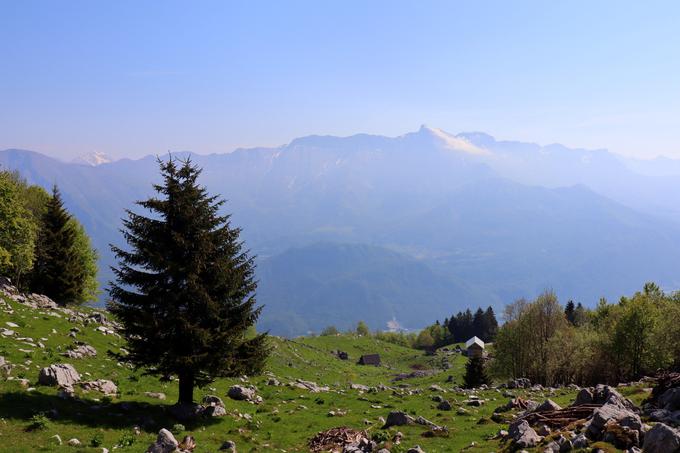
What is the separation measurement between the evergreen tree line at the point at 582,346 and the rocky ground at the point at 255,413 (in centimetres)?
1590

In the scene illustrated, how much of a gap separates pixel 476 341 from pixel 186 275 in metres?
83.5

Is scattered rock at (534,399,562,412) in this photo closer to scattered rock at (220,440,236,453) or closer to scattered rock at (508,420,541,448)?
scattered rock at (508,420,541,448)

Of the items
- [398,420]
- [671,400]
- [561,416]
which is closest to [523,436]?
[561,416]

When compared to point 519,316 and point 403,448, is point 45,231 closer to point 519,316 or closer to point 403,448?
point 403,448

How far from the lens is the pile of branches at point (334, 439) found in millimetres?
24484

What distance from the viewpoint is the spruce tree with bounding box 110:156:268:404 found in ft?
85.0

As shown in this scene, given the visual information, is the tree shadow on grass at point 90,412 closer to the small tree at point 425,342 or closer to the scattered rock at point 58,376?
the scattered rock at point 58,376

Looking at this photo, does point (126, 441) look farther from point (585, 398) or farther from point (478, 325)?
point (478, 325)

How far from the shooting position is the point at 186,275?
86.3 ft

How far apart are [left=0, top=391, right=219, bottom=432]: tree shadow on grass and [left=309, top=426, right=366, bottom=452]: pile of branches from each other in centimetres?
617

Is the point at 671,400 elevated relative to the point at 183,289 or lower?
lower

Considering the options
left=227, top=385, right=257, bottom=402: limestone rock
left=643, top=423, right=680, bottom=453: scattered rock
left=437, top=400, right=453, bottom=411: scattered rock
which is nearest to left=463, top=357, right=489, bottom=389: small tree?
left=437, top=400, right=453, bottom=411: scattered rock

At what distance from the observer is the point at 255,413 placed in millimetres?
31047

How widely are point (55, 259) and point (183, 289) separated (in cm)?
3971
